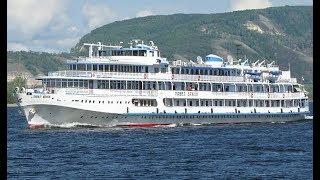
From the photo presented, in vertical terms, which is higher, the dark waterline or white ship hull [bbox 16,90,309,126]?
white ship hull [bbox 16,90,309,126]

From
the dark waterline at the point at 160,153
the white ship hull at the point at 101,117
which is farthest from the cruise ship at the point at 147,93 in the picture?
the dark waterline at the point at 160,153

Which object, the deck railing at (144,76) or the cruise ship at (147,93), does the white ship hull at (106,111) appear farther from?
the deck railing at (144,76)

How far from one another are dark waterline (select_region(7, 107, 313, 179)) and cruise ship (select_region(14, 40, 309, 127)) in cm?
253

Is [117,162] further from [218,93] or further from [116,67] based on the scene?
[218,93]

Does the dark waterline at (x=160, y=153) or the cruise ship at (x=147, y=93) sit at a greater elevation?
the cruise ship at (x=147, y=93)

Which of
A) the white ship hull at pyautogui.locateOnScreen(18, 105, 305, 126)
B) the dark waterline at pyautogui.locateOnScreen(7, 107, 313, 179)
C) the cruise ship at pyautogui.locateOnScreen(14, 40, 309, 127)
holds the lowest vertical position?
the dark waterline at pyautogui.locateOnScreen(7, 107, 313, 179)

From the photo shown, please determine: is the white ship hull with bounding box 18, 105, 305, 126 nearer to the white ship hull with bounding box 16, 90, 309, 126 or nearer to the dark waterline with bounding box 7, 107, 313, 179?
the white ship hull with bounding box 16, 90, 309, 126

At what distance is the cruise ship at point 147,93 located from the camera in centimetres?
7144

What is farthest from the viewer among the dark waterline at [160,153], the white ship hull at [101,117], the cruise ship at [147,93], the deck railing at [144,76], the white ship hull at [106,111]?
the deck railing at [144,76]

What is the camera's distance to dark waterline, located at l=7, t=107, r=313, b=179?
3697cm

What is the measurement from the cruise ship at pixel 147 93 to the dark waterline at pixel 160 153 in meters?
2.53

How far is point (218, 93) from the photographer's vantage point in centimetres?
8506

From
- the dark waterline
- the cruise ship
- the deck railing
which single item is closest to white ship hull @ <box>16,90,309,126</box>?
the cruise ship

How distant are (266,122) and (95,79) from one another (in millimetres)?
27608
